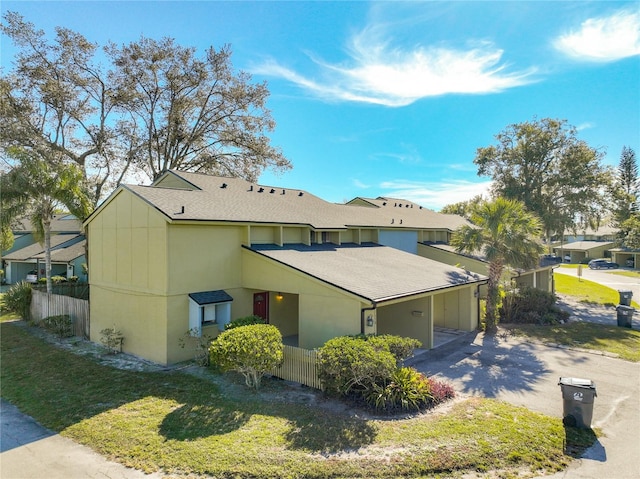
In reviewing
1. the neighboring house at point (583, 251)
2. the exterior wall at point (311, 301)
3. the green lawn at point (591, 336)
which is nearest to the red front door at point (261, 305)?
the exterior wall at point (311, 301)

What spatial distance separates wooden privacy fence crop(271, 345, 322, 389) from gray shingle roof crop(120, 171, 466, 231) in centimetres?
597

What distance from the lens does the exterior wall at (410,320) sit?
584 inches

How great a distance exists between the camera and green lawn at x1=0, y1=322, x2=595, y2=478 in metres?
6.70

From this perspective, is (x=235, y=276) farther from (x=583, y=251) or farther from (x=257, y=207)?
(x=583, y=251)

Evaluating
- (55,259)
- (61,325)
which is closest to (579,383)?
(61,325)

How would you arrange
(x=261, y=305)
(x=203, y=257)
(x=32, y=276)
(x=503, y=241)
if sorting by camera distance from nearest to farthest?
1. (x=203, y=257)
2. (x=261, y=305)
3. (x=503, y=241)
4. (x=32, y=276)

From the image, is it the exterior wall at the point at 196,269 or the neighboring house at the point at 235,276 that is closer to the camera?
the neighboring house at the point at 235,276

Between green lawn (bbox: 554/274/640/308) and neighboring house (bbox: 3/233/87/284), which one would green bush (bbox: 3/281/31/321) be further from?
green lawn (bbox: 554/274/640/308)

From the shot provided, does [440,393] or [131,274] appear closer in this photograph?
[440,393]

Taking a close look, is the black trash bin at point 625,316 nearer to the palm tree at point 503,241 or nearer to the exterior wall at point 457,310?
the palm tree at point 503,241

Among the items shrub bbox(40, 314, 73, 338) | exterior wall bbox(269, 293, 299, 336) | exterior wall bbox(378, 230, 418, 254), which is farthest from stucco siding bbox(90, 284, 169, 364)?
exterior wall bbox(378, 230, 418, 254)

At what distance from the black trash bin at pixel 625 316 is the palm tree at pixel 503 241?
518cm

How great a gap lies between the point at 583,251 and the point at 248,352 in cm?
7131

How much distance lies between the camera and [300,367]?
10.8 meters
